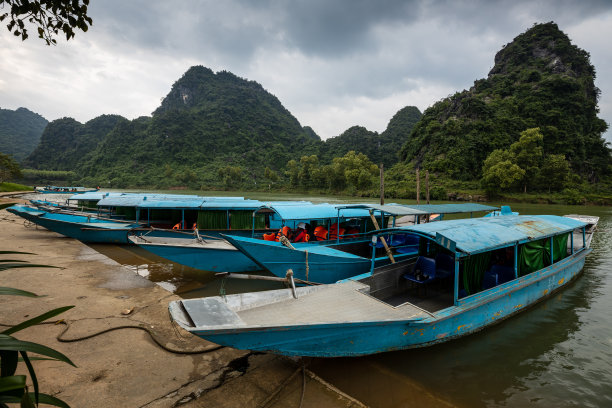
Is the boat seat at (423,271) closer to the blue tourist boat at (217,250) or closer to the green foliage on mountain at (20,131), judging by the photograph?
the blue tourist boat at (217,250)

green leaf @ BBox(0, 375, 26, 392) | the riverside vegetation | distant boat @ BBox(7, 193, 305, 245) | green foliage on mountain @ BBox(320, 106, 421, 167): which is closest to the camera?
green leaf @ BBox(0, 375, 26, 392)

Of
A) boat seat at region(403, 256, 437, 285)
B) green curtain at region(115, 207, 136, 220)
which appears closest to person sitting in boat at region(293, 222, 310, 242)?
boat seat at region(403, 256, 437, 285)

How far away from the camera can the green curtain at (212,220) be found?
11.4 m

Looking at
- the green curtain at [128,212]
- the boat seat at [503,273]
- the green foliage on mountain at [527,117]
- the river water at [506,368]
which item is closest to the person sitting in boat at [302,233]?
the river water at [506,368]

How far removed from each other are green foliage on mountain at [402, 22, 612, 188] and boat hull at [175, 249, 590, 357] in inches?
1854

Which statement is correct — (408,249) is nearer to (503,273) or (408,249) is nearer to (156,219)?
(503,273)

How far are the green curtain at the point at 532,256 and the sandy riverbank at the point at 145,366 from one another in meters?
5.57

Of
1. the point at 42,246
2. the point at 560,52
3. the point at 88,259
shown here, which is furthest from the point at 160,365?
the point at 560,52

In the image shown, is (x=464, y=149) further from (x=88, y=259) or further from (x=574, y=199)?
(x=88, y=259)

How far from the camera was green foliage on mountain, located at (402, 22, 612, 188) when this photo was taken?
4853cm

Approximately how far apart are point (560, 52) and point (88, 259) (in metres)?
90.3

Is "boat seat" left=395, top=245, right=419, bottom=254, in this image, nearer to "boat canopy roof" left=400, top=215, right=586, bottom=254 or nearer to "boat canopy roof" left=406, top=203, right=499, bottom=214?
"boat canopy roof" left=406, top=203, right=499, bottom=214

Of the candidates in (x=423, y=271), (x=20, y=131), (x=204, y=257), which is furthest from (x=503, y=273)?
(x=20, y=131)

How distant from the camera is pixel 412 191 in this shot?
1725 inches
